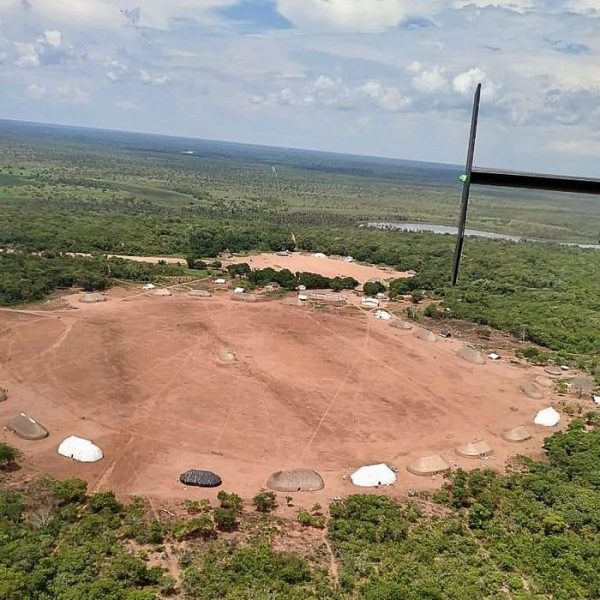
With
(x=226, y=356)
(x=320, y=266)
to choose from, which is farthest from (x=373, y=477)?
(x=320, y=266)

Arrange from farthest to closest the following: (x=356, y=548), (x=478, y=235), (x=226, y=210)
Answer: (x=226, y=210) → (x=478, y=235) → (x=356, y=548)

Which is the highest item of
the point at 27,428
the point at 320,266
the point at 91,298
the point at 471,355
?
the point at 91,298

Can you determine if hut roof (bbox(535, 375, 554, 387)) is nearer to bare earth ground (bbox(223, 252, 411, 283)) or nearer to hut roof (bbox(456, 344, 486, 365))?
hut roof (bbox(456, 344, 486, 365))

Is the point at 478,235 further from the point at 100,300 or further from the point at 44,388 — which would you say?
the point at 44,388

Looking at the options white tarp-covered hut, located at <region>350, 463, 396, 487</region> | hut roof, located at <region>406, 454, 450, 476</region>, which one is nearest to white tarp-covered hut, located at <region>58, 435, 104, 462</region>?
white tarp-covered hut, located at <region>350, 463, 396, 487</region>

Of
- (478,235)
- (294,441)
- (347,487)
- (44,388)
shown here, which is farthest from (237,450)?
(478,235)

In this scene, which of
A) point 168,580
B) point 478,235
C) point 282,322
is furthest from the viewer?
point 478,235

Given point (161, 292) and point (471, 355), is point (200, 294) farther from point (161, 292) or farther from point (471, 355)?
point (471, 355)
